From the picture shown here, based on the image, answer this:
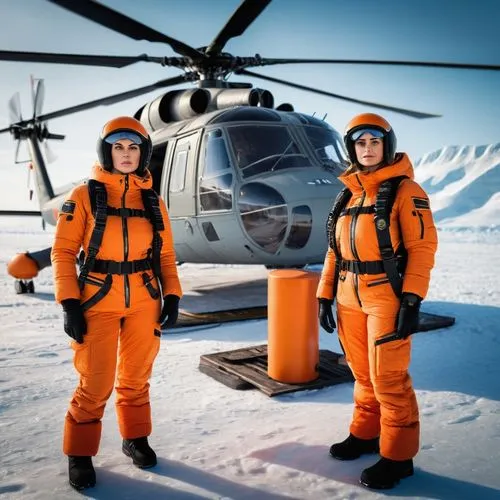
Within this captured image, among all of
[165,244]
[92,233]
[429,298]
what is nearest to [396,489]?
[165,244]

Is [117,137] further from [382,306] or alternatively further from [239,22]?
[239,22]

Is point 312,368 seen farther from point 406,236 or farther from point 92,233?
point 92,233

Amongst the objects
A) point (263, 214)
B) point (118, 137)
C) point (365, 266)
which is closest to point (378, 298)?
point (365, 266)

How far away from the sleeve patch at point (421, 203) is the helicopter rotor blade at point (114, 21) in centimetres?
494

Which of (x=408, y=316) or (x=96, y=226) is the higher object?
(x=96, y=226)

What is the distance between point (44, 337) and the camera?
5586 mm

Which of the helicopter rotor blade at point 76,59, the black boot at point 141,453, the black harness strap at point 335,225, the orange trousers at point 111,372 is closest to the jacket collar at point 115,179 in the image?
the orange trousers at point 111,372

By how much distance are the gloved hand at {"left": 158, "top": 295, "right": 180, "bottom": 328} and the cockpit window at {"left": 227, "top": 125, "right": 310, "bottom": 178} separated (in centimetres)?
386

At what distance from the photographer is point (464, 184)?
127 meters

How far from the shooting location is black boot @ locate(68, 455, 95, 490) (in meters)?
2.33

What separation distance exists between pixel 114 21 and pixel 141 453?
18.4 ft

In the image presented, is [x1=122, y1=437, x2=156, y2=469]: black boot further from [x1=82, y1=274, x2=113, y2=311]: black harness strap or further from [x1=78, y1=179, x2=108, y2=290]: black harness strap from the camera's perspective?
[x1=78, y1=179, x2=108, y2=290]: black harness strap

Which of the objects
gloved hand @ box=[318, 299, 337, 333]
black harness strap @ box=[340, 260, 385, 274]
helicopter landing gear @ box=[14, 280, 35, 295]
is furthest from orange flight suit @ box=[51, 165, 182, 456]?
helicopter landing gear @ box=[14, 280, 35, 295]

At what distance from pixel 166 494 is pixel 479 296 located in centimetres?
777
